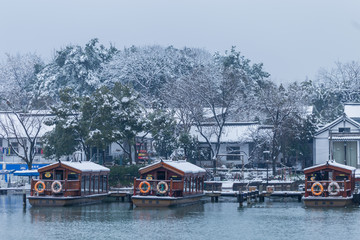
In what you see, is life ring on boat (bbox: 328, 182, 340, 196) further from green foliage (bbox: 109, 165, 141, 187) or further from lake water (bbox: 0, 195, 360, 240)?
green foliage (bbox: 109, 165, 141, 187)

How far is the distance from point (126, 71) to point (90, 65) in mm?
6115

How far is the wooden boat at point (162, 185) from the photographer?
46.7m

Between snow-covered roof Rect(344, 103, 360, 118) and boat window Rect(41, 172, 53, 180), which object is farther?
snow-covered roof Rect(344, 103, 360, 118)

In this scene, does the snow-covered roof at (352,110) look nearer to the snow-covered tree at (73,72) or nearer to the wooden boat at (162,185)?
the wooden boat at (162,185)

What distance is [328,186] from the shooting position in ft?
154

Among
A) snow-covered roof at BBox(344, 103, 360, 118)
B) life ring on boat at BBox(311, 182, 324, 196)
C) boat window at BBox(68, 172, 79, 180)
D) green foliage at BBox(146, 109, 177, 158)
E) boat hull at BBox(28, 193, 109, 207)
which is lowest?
boat hull at BBox(28, 193, 109, 207)

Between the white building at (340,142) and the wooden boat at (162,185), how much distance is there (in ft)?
75.7

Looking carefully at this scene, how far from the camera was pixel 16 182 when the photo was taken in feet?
223

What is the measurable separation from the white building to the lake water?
19029mm

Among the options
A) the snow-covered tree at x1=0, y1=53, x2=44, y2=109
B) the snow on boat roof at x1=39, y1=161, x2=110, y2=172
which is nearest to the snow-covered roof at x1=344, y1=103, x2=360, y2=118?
the snow on boat roof at x1=39, y1=161, x2=110, y2=172

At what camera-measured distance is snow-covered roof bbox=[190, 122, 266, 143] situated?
73.4 metres

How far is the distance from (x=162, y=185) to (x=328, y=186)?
451 inches

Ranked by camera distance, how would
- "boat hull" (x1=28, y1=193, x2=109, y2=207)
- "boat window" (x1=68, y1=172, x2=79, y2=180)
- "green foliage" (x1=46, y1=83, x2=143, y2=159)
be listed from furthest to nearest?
1. "green foliage" (x1=46, y1=83, x2=143, y2=159)
2. "boat window" (x1=68, y1=172, x2=79, y2=180)
3. "boat hull" (x1=28, y1=193, x2=109, y2=207)

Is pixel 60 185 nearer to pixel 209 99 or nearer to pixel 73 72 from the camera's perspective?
pixel 209 99
